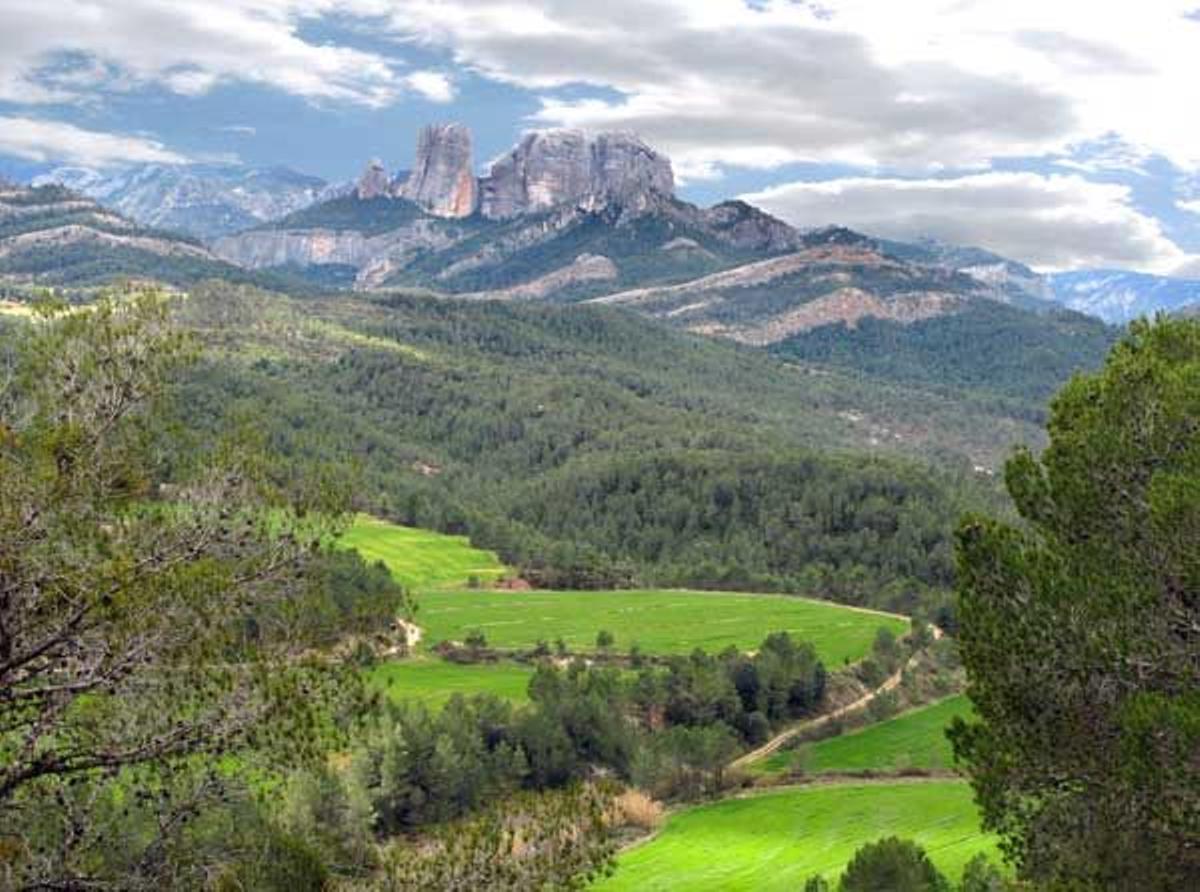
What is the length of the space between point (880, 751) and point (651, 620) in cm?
4199

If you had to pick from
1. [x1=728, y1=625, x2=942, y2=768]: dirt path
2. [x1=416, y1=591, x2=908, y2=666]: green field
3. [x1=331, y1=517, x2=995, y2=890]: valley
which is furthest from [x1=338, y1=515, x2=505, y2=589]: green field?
[x1=728, y1=625, x2=942, y2=768]: dirt path

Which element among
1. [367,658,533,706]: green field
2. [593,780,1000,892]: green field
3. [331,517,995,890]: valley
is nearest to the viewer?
[593,780,1000,892]: green field

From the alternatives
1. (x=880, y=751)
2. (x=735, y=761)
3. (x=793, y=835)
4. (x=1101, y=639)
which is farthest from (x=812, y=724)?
(x=1101, y=639)

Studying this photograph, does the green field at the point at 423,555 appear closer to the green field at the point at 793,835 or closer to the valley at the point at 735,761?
the valley at the point at 735,761

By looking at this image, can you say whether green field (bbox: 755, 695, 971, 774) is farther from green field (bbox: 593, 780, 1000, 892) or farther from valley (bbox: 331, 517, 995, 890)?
green field (bbox: 593, 780, 1000, 892)

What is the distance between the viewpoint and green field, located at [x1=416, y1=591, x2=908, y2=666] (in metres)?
118

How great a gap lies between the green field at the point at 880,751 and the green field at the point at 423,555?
6137 centimetres

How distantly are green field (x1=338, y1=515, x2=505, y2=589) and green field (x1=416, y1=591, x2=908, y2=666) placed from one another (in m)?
8.95

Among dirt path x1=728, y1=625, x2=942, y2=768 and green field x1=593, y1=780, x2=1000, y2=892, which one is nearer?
green field x1=593, y1=780, x2=1000, y2=892

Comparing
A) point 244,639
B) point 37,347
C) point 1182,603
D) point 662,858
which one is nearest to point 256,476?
point 244,639

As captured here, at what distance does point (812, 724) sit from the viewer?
332ft

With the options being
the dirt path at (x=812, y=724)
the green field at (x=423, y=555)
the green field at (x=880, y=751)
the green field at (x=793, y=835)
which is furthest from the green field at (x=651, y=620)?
the green field at (x=793, y=835)

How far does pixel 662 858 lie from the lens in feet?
229

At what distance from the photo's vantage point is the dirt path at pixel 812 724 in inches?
3761
